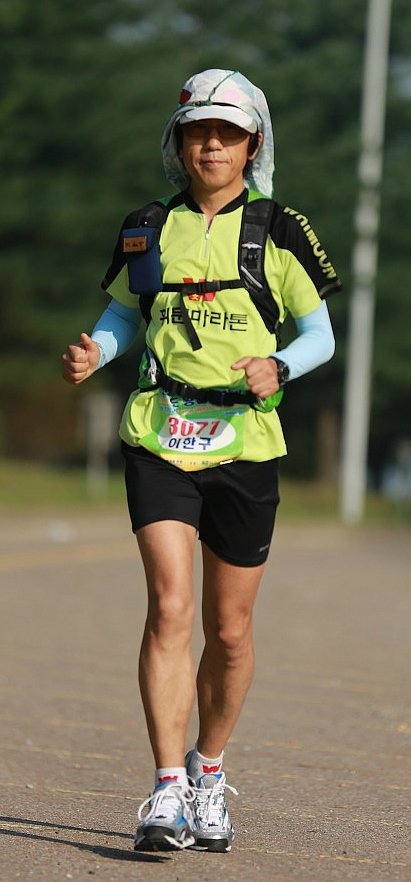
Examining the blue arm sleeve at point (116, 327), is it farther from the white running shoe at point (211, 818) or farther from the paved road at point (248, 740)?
the paved road at point (248, 740)

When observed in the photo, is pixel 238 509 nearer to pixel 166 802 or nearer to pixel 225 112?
pixel 166 802

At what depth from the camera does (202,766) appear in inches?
225

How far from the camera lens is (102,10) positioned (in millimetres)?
35812

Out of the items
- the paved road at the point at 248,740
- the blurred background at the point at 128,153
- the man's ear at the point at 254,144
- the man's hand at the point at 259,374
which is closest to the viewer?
the man's hand at the point at 259,374

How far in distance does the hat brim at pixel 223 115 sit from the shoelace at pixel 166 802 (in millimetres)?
1834

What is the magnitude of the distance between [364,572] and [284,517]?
12.2 m

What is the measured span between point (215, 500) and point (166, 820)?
898 mm

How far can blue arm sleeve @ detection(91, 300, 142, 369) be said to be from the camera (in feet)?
18.8

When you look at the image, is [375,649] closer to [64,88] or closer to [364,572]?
[364,572]

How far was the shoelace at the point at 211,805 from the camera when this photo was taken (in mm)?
5570

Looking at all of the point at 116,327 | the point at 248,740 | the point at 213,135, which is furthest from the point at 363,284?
the point at 213,135

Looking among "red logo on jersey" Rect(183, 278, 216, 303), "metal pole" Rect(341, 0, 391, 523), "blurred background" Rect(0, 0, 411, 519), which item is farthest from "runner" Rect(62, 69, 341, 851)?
"metal pole" Rect(341, 0, 391, 523)

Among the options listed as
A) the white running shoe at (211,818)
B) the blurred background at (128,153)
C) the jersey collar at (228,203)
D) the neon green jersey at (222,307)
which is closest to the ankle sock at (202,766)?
the white running shoe at (211,818)

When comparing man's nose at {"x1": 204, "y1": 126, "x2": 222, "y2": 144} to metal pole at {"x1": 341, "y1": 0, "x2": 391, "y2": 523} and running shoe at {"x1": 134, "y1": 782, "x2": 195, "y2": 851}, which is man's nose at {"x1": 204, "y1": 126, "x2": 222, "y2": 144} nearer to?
running shoe at {"x1": 134, "y1": 782, "x2": 195, "y2": 851}
